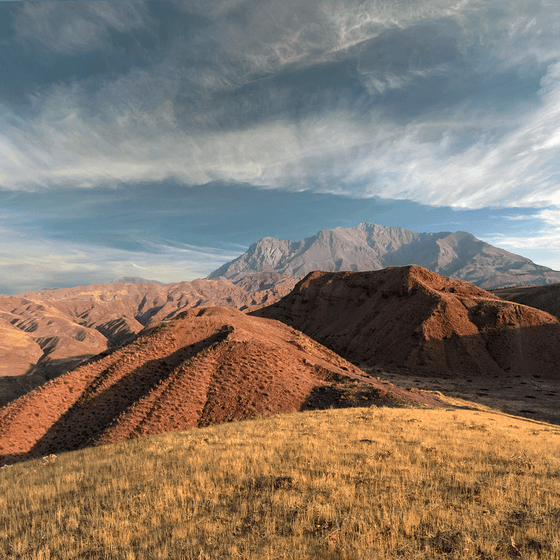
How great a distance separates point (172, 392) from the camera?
21531 mm

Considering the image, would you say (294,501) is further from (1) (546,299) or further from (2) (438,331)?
(1) (546,299)

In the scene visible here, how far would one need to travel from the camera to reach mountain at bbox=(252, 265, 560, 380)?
50.1 metres

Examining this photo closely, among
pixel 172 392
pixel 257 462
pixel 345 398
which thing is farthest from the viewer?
pixel 345 398

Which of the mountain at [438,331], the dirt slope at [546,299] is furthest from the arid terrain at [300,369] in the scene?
the dirt slope at [546,299]

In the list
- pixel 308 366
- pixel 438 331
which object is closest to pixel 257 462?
pixel 308 366

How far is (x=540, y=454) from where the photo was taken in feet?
38.3

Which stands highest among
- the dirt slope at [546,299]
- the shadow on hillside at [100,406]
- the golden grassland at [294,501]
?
the dirt slope at [546,299]

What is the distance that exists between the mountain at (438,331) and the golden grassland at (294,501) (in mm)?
42300

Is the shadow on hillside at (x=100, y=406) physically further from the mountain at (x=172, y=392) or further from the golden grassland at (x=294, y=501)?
the golden grassland at (x=294, y=501)

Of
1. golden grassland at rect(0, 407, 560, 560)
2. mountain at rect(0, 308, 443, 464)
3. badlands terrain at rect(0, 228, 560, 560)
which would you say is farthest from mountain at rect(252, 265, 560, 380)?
golden grassland at rect(0, 407, 560, 560)

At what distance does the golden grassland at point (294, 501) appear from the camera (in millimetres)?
5633

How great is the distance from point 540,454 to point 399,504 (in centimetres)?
864

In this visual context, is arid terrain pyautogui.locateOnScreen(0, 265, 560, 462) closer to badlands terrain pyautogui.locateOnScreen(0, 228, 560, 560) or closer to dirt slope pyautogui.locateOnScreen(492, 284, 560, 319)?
badlands terrain pyautogui.locateOnScreen(0, 228, 560, 560)

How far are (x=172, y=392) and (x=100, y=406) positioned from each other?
5720mm
